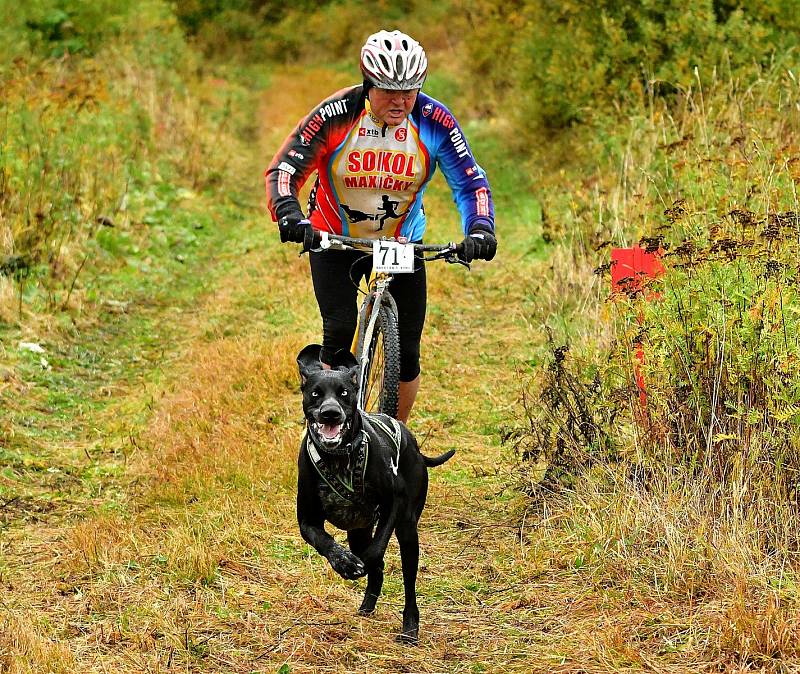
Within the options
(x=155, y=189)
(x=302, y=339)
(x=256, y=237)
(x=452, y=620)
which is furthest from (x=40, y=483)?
(x=155, y=189)

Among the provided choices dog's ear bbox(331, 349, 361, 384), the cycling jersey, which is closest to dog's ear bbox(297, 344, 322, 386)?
dog's ear bbox(331, 349, 361, 384)

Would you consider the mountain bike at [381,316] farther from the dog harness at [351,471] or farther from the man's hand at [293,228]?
the dog harness at [351,471]

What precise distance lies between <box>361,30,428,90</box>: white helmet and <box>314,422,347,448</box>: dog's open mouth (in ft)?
6.30

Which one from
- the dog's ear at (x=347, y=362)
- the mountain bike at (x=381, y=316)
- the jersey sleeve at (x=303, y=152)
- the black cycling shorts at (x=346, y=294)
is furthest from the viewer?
the black cycling shorts at (x=346, y=294)

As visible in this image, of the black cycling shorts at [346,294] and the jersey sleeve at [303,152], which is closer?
the jersey sleeve at [303,152]

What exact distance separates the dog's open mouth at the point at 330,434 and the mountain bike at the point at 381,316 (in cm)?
125

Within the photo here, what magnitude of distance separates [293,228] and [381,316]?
0.69 meters

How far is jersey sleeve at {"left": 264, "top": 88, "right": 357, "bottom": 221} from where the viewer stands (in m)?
5.54

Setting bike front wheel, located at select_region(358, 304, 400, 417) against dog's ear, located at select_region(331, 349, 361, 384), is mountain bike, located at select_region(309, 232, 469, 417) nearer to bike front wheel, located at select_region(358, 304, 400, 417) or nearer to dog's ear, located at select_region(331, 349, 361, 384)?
bike front wheel, located at select_region(358, 304, 400, 417)

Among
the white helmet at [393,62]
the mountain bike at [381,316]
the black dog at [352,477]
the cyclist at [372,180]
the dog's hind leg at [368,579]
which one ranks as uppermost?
the white helmet at [393,62]

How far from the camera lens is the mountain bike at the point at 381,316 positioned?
5266 mm

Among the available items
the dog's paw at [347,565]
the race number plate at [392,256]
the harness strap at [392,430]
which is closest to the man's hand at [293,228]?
the race number plate at [392,256]

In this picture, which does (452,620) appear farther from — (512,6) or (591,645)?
(512,6)

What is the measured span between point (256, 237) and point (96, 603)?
8626 mm
